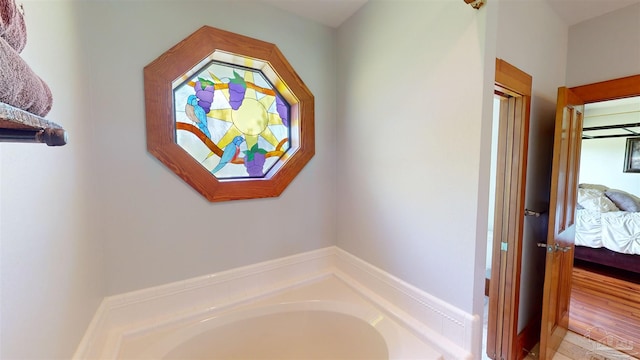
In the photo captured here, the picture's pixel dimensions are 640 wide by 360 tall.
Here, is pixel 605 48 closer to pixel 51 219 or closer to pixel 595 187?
pixel 595 187

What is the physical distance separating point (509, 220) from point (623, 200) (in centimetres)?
304

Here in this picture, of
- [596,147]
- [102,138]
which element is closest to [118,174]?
[102,138]

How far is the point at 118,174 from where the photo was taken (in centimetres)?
118

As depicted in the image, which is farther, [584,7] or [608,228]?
[608,228]

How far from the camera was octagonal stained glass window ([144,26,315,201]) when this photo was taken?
127 cm

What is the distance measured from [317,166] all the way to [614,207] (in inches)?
166

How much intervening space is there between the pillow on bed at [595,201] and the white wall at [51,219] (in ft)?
16.8

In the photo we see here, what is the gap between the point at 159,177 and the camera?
1.27m

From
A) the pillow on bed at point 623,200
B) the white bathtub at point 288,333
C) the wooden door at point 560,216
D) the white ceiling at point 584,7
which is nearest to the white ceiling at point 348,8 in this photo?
the white ceiling at point 584,7

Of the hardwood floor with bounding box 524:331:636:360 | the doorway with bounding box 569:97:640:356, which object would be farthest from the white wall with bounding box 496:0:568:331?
the doorway with bounding box 569:97:640:356

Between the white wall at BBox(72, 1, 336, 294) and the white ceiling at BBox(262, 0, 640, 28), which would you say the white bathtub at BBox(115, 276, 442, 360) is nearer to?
the white wall at BBox(72, 1, 336, 294)

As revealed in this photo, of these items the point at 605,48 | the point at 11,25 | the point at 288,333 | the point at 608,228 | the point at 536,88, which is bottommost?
the point at 288,333

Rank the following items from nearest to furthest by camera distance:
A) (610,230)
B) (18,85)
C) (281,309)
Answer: (18,85), (281,309), (610,230)

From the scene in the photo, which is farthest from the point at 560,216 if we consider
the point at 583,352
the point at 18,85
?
the point at 18,85
